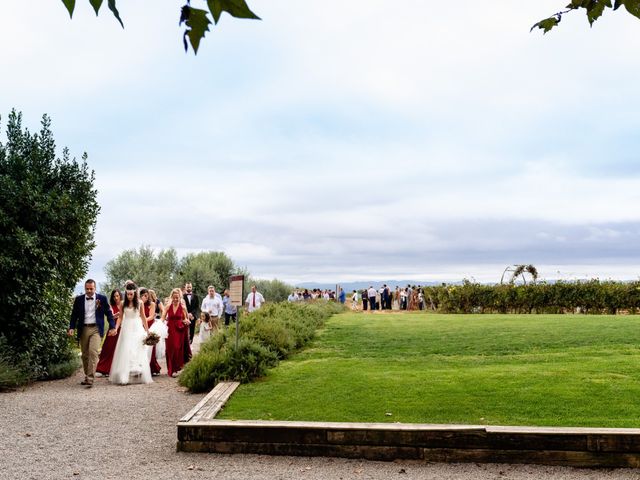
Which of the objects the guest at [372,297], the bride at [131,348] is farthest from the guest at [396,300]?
the bride at [131,348]

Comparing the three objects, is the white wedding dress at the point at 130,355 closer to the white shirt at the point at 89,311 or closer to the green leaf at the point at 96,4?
the white shirt at the point at 89,311

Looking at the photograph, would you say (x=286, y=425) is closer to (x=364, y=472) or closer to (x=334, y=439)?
(x=334, y=439)

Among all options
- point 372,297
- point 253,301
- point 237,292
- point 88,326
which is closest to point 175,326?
point 88,326

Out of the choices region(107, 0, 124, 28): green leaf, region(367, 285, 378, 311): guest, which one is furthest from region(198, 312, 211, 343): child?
region(367, 285, 378, 311): guest

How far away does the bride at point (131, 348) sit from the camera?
14.4 meters

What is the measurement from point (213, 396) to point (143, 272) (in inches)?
1161

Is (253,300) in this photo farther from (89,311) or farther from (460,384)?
(460,384)

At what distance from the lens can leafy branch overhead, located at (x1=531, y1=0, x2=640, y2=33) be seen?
10.2 ft

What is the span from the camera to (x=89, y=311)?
1394 cm

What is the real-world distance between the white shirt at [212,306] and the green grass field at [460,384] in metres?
3.77

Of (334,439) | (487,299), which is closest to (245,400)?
(334,439)

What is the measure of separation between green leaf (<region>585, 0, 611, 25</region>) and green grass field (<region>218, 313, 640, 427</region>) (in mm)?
5882

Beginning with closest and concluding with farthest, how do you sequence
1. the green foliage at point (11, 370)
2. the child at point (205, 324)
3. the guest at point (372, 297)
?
the green foliage at point (11, 370) → the child at point (205, 324) → the guest at point (372, 297)

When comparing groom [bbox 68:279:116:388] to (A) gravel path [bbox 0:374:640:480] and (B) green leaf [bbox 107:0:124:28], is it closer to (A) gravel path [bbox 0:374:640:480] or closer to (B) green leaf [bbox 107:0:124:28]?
(A) gravel path [bbox 0:374:640:480]
